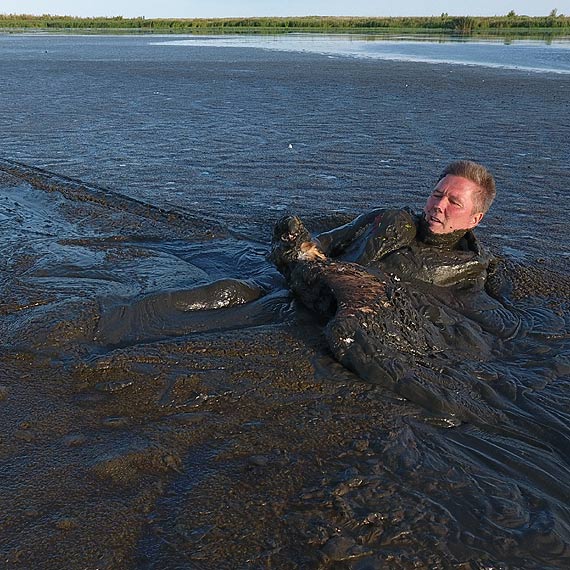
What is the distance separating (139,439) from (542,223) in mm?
5473

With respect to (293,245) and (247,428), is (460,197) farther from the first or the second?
(247,428)

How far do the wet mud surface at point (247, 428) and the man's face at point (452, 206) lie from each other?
0.61 meters

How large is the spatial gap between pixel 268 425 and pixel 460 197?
2388mm

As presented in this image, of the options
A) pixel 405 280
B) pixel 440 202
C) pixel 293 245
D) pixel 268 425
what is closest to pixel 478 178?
pixel 440 202

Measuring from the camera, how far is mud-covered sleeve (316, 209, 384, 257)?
512 centimetres

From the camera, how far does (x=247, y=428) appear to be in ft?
10.4

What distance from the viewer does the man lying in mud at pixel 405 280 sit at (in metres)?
3.84

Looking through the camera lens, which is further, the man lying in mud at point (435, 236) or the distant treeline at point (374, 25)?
the distant treeline at point (374, 25)

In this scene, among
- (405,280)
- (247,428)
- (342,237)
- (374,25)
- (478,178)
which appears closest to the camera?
(247,428)

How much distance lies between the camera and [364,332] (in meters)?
3.81

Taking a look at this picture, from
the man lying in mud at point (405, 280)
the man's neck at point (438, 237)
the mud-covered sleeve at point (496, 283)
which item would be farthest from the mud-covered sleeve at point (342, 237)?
the mud-covered sleeve at point (496, 283)

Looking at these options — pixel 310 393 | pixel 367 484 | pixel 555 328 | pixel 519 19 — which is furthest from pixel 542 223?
pixel 519 19

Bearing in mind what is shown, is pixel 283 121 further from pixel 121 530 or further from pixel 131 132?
pixel 121 530

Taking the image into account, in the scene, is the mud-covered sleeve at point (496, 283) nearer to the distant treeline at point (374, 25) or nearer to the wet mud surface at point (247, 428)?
the wet mud surface at point (247, 428)
